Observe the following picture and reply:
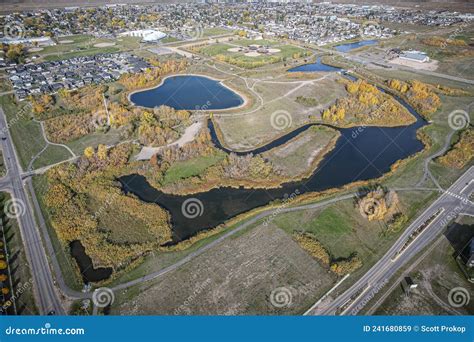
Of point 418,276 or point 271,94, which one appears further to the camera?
point 271,94

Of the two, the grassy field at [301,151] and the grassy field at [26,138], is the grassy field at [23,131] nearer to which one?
the grassy field at [26,138]

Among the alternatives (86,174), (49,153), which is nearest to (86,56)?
(49,153)

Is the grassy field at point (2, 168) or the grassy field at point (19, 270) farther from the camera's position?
the grassy field at point (2, 168)

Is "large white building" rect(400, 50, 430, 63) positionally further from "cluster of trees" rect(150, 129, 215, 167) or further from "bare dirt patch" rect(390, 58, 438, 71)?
"cluster of trees" rect(150, 129, 215, 167)

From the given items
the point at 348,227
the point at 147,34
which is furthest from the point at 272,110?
the point at 147,34

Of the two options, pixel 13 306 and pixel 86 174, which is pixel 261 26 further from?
pixel 13 306

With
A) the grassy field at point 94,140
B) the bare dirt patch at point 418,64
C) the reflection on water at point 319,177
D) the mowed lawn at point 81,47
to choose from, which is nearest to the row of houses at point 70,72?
the mowed lawn at point 81,47
